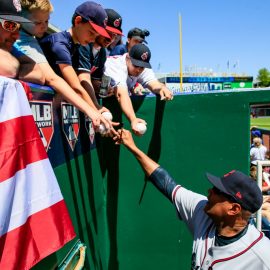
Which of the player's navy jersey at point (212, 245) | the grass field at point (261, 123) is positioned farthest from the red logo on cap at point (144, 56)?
the grass field at point (261, 123)

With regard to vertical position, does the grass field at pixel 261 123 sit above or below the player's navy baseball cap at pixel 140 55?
below

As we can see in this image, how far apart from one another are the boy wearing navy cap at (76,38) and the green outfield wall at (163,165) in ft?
3.50

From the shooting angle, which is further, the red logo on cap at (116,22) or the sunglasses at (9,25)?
the red logo on cap at (116,22)

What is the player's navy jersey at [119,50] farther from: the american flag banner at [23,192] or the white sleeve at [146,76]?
the american flag banner at [23,192]

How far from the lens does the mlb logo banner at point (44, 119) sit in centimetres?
202

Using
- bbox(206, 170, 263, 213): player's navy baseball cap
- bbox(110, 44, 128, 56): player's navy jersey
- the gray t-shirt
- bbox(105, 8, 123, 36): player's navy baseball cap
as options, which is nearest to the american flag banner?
the gray t-shirt

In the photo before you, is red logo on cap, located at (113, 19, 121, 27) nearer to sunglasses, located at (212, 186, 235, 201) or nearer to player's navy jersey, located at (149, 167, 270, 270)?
player's navy jersey, located at (149, 167, 270, 270)

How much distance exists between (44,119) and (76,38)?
0.80 metres

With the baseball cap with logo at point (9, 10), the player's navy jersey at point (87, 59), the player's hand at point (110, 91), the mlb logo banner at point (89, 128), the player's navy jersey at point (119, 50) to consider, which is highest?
the player's navy jersey at point (119, 50)

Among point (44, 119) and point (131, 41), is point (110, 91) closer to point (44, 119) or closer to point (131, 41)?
point (131, 41)

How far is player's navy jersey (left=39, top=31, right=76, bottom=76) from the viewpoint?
2.51 metres

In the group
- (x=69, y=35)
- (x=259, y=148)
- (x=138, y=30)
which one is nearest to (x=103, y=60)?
(x=69, y=35)

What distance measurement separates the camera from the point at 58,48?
2.53m

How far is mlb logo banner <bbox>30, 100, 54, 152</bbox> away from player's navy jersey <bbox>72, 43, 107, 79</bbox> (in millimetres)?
736
